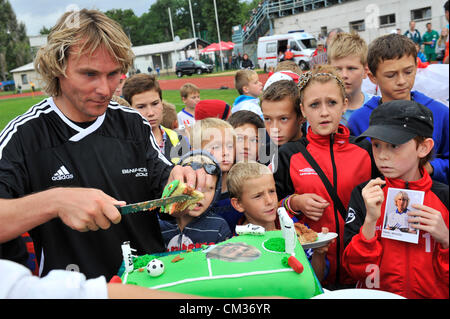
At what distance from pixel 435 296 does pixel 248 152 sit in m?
1.81

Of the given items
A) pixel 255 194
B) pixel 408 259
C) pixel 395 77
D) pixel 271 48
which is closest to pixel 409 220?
pixel 408 259

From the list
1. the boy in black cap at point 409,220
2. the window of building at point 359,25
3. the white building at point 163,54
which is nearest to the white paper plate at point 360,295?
the boy in black cap at point 409,220

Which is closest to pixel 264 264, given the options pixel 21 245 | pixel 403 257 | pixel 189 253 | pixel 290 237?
pixel 290 237

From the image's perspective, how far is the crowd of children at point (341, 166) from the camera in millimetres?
1705

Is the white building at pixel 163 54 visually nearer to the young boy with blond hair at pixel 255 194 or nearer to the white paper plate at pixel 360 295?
the young boy with blond hair at pixel 255 194

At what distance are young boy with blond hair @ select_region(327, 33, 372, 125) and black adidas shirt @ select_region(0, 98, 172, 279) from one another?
84.8 inches

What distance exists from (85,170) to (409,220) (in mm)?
1553

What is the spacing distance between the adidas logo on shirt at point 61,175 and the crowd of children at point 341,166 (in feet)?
2.07

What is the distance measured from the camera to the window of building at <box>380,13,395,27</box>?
77.7 ft

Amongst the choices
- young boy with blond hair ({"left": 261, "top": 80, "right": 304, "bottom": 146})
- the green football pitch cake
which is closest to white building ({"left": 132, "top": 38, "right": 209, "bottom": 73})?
young boy with blond hair ({"left": 261, "top": 80, "right": 304, "bottom": 146})

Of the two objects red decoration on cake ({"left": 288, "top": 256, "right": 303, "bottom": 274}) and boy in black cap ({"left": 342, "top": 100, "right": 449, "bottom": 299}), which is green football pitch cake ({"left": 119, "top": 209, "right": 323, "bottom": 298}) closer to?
red decoration on cake ({"left": 288, "top": 256, "right": 303, "bottom": 274})

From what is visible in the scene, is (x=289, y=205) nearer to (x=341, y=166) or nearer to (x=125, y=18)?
(x=341, y=166)

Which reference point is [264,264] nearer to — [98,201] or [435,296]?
[98,201]

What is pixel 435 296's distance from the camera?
1661 mm
